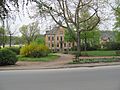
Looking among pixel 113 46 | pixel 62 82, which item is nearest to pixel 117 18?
pixel 113 46

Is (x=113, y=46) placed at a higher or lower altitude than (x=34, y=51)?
higher

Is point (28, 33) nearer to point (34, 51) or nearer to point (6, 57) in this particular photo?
point (34, 51)

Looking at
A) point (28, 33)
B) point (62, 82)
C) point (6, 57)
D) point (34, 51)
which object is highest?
point (28, 33)

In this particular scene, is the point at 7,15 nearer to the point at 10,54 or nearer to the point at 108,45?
the point at 10,54

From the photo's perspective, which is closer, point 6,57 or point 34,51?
point 6,57

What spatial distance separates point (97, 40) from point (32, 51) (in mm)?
44200

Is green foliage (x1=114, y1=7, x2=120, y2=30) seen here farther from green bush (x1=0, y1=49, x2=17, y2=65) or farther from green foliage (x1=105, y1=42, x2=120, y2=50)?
green bush (x1=0, y1=49, x2=17, y2=65)

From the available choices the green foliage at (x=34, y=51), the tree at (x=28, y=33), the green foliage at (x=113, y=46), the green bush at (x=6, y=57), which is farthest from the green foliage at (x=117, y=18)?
the tree at (x=28, y=33)

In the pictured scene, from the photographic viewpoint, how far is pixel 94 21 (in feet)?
153

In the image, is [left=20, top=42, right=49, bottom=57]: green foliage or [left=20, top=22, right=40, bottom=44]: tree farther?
[left=20, top=22, right=40, bottom=44]: tree

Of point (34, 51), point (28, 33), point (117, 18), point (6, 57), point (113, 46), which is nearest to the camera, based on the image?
point (6, 57)

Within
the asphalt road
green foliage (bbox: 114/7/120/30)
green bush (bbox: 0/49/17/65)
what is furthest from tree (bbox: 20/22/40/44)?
the asphalt road

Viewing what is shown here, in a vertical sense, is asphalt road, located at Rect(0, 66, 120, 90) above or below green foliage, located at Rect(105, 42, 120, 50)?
below

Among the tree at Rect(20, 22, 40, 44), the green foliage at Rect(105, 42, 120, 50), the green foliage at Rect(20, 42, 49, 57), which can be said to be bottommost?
the green foliage at Rect(20, 42, 49, 57)
